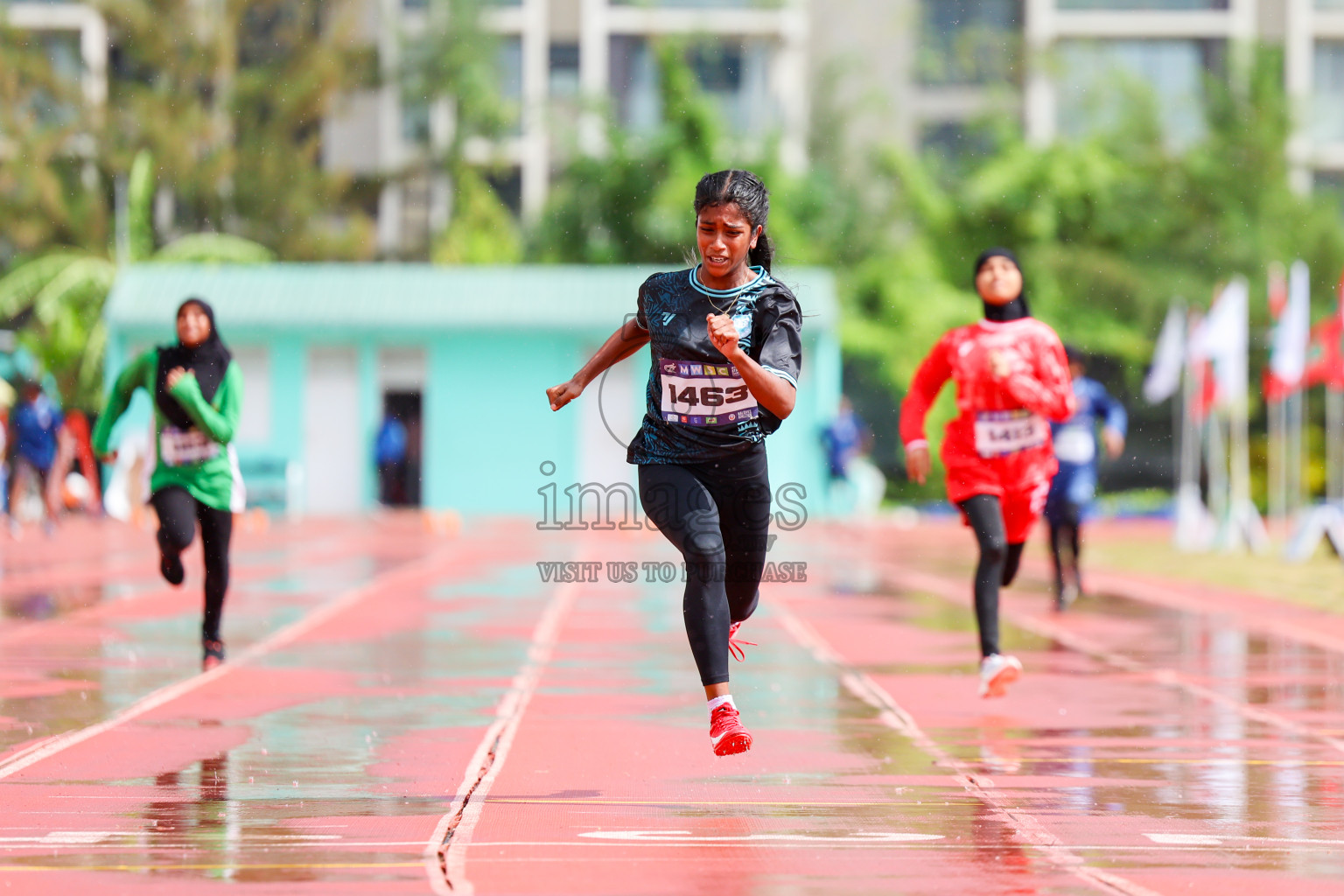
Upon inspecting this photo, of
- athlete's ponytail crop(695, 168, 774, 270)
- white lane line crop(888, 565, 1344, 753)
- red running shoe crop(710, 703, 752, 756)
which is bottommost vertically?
white lane line crop(888, 565, 1344, 753)

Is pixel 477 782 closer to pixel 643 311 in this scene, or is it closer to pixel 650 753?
pixel 650 753

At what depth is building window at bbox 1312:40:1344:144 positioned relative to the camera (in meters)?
52.7

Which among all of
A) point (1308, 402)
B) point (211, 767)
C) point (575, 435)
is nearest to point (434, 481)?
point (575, 435)

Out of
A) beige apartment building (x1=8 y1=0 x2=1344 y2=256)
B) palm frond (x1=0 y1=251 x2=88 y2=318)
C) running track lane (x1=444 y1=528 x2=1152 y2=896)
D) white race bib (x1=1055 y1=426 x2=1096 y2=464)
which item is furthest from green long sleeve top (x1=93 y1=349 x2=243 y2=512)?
beige apartment building (x1=8 y1=0 x2=1344 y2=256)

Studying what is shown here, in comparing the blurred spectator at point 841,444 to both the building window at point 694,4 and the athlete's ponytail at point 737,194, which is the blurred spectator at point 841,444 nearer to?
the athlete's ponytail at point 737,194

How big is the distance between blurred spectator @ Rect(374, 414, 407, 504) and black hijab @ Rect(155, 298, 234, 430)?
22.5 meters

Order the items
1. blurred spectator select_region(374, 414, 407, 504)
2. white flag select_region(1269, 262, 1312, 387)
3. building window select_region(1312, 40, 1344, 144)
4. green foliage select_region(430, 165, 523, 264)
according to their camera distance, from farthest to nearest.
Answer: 1. building window select_region(1312, 40, 1344, 144)
2. green foliage select_region(430, 165, 523, 264)
3. blurred spectator select_region(374, 414, 407, 504)
4. white flag select_region(1269, 262, 1312, 387)

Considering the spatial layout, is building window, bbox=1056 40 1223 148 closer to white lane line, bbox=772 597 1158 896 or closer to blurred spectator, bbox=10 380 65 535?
blurred spectator, bbox=10 380 65 535

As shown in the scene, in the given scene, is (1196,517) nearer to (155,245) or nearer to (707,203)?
(707,203)

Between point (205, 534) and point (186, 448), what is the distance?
0.47 metres

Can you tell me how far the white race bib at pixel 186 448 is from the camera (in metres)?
9.21

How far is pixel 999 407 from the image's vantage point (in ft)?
28.0

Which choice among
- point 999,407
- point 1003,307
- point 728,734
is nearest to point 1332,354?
point 1003,307

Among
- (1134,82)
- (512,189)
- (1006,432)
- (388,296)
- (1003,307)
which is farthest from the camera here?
(512,189)
